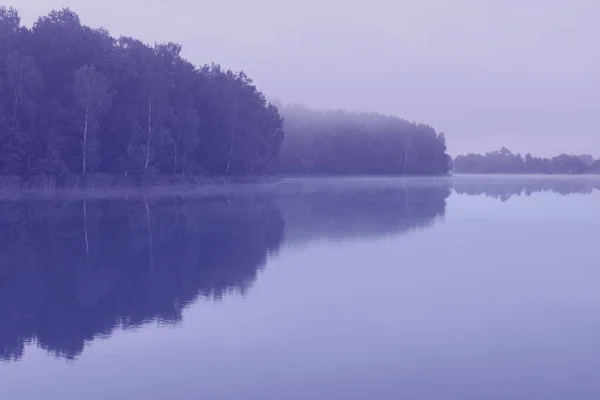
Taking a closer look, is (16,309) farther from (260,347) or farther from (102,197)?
(102,197)

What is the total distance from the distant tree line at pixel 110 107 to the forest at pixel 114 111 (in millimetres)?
69

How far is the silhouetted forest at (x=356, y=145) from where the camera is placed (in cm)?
9056

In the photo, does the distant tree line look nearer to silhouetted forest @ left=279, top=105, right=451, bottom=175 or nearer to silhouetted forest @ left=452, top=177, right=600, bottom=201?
silhouetted forest @ left=452, top=177, right=600, bottom=201

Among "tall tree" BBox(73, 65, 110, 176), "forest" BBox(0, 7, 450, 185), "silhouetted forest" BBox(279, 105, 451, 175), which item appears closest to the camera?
"forest" BBox(0, 7, 450, 185)

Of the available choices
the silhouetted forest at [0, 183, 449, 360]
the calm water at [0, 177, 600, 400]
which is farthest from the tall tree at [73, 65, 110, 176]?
the calm water at [0, 177, 600, 400]

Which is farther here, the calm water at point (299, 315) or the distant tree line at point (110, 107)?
the distant tree line at point (110, 107)

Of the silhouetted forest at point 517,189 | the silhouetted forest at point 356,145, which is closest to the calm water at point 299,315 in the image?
the silhouetted forest at point 517,189

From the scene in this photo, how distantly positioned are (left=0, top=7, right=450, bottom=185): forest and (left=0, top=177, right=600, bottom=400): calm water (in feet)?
67.9

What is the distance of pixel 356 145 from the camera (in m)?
96.8

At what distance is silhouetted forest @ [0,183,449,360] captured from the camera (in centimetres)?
949

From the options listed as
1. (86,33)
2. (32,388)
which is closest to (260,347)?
(32,388)

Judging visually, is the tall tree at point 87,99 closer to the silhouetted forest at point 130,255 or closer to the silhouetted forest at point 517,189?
the silhouetted forest at point 130,255

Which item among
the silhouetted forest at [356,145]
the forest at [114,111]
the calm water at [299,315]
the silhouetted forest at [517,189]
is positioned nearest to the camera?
the calm water at [299,315]

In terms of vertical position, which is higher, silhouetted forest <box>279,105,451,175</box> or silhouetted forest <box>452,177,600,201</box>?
silhouetted forest <box>279,105,451,175</box>
